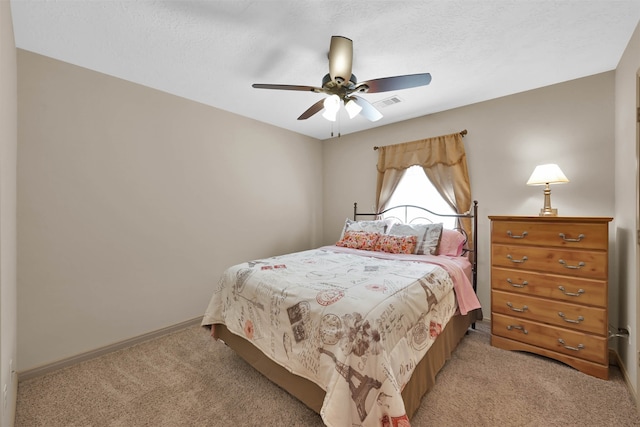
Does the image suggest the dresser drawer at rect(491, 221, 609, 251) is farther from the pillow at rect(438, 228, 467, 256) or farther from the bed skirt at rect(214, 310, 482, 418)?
the bed skirt at rect(214, 310, 482, 418)

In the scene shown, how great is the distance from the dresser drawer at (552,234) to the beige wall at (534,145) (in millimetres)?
585

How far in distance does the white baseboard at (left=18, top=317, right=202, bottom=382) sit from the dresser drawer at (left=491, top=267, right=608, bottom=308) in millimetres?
3167

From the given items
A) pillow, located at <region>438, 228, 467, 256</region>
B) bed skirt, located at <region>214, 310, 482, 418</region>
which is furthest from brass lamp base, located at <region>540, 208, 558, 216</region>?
bed skirt, located at <region>214, 310, 482, 418</region>

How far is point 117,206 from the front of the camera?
7.93ft

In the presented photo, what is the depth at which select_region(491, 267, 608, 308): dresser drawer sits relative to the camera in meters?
1.94

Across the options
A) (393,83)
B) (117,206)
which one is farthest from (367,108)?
(117,206)

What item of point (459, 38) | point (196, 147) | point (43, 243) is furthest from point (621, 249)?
point (43, 243)

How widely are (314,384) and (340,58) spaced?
203 centimetres

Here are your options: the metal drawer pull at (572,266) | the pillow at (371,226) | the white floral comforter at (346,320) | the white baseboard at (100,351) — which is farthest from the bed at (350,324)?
the white baseboard at (100,351)

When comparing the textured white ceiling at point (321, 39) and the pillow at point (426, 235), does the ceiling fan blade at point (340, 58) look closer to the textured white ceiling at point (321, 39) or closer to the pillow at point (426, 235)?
the textured white ceiling at point (321, 39)

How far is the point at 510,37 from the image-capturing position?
186 centimetres

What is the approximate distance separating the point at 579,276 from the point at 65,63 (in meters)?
4.46

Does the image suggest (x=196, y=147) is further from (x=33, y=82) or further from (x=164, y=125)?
(x=33, y=82)

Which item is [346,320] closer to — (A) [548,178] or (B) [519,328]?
(B) [519,328]
